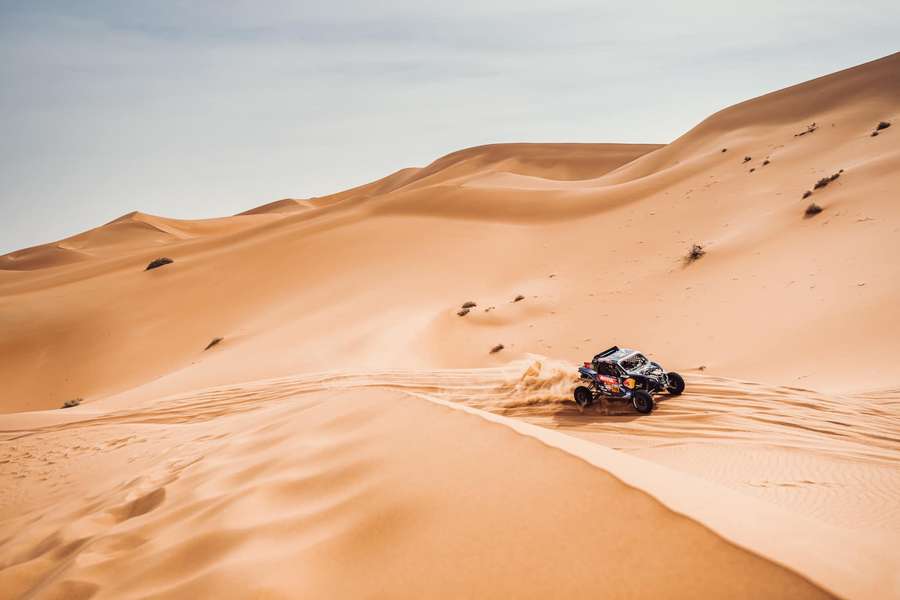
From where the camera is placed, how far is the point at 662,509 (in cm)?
191

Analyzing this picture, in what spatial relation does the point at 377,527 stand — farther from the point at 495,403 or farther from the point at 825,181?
the point at 825,181

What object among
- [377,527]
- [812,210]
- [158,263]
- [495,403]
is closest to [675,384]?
[495,403]

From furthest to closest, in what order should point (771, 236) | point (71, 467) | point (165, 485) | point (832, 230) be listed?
point (771, 236) < point (832, 230) < point (71, 467) < point (165, 485)

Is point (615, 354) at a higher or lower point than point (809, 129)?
lower

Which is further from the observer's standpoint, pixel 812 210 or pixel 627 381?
pixel 812 210

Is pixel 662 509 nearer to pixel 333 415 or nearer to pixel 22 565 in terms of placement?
pixel 333 415

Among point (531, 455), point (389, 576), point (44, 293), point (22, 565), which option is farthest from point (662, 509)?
point (44, 293)

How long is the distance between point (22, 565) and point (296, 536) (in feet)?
6.27

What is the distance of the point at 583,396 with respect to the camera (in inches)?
289

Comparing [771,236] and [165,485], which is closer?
[165,485]

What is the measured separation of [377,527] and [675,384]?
6002 millimetres

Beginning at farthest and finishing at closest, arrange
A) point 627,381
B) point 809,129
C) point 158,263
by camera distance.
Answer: point 158,263 → point 809,129 → point 627,381

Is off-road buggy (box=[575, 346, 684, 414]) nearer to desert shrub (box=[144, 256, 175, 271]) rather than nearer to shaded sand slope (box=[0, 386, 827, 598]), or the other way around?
shaded sand slope (box=[0, 386, 827, 598])

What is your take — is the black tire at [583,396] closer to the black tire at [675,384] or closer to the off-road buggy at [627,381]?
the off-road buggy at [627,381]
